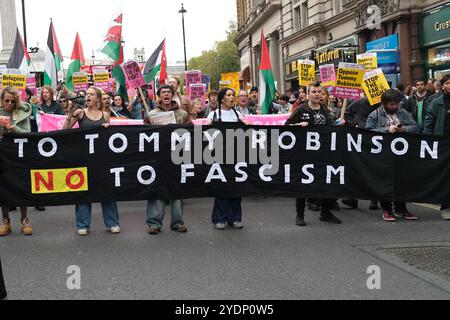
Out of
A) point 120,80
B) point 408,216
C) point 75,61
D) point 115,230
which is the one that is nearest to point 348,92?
point 408,216

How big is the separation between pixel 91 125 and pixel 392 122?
13.4 feet

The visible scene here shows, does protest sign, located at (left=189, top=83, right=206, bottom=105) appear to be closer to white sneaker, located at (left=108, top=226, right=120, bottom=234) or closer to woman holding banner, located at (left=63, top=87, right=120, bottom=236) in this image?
woman holding banner, located at (left=63, top=87, right=120, bottom=236)

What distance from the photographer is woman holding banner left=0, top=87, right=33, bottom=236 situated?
7.60 m

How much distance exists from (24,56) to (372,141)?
34.6 ft

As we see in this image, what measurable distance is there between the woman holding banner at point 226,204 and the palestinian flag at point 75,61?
369 inches

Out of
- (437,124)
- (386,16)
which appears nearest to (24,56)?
(437,124)

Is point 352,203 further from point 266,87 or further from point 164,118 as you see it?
point 266,87

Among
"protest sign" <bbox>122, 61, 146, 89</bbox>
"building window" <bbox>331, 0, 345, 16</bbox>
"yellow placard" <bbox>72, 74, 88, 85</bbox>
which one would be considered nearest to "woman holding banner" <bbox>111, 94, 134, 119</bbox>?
"protest sign" <bbox>122, 61, 146, 89</bbox>

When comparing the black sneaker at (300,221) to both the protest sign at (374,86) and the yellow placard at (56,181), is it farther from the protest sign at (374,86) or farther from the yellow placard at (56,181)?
the yellow placard at (56,181)

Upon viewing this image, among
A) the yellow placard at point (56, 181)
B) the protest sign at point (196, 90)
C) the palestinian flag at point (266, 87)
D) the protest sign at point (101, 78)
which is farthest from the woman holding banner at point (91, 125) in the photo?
the protest sign at point (101, 78)

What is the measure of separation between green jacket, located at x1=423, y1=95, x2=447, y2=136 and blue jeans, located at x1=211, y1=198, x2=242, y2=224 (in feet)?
9.65

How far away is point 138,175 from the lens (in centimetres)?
758

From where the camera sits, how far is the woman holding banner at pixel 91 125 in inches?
296

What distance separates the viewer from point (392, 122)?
809 cm
